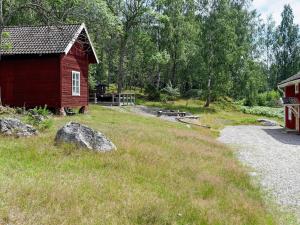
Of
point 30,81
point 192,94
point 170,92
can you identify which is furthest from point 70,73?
point 192,94

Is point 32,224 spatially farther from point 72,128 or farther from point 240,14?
point 240,14

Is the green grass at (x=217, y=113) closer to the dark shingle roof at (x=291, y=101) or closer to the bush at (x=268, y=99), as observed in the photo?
the dark shingle roof at (x=291, y=101)

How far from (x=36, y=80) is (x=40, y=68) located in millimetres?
759

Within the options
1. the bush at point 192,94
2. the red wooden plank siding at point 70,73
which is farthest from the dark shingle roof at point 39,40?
the bush at point 192,94

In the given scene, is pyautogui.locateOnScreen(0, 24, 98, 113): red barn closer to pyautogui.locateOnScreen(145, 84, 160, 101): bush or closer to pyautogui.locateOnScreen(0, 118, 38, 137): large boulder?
pyautogui.locateOnScreen(0, 118, 38, 137): large boulder

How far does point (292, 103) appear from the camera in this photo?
31.9 m

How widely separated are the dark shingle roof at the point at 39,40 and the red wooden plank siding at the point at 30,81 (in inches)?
20.9

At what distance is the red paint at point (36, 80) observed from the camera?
25234 millimetres

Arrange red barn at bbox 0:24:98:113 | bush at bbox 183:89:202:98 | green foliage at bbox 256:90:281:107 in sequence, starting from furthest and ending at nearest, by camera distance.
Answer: green foliage at bbox 256:90:281:107
bush at bbox 183:89:202:98
red barn at bbox 0:24:98:113

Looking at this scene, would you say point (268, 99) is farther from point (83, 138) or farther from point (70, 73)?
point (83, 138)

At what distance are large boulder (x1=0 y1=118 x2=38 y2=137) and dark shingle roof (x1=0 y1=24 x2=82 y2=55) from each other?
11.6 metres

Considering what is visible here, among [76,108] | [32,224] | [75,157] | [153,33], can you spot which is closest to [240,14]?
[153,33]

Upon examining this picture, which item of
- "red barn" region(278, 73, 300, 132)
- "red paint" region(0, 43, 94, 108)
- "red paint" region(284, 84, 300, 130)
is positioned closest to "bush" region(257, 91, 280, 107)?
"red paint" region(284, 84, 300, 130)

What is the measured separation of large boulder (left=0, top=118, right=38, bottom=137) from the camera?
12.9 metres
